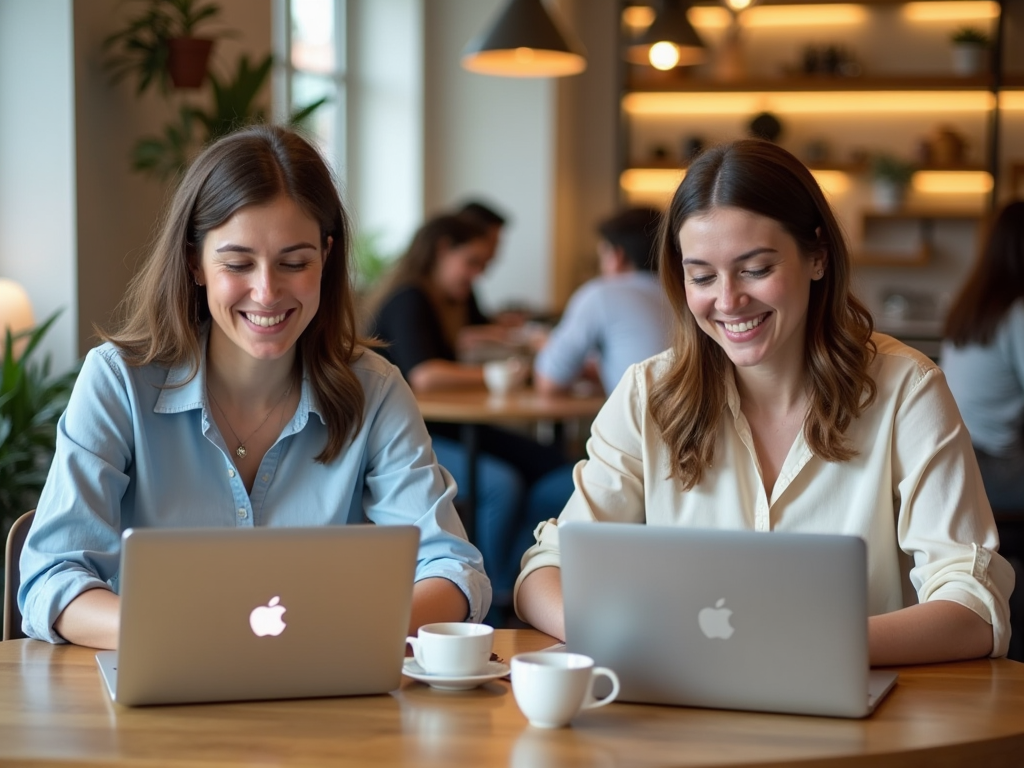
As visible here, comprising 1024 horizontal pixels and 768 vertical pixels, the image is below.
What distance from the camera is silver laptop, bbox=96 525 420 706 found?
1.24 meters

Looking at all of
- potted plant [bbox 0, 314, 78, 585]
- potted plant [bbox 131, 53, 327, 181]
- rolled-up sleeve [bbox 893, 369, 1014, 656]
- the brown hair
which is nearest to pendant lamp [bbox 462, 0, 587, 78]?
potted plant [bbox 131, 53, 327, 181]

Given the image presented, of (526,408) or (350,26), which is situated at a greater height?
(350,26)

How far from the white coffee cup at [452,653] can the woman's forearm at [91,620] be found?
386 millimetres

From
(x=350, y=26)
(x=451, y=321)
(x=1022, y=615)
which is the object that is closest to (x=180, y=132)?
(x=451, y=321)

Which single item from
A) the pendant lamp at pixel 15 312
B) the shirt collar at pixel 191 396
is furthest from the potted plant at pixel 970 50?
the shirt collar at pixel 191 396

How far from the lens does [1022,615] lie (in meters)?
3.17

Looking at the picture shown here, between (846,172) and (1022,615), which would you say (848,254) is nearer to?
(1022,615)

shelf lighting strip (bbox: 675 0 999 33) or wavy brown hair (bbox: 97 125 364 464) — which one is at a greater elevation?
shelf lighting strip (bbox: 675 0 999 33)

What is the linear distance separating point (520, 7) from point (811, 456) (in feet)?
9.54

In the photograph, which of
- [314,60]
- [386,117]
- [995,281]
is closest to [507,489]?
[995,281]

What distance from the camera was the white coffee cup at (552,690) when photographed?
125 cm

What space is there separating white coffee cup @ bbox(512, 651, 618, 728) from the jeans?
2.59m

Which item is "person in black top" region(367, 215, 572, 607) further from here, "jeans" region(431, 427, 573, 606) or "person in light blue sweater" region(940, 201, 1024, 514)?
"person in light blue sweater" region(940, 201, 1024, 514)

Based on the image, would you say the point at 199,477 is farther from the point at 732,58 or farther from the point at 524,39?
the point at 732,58
